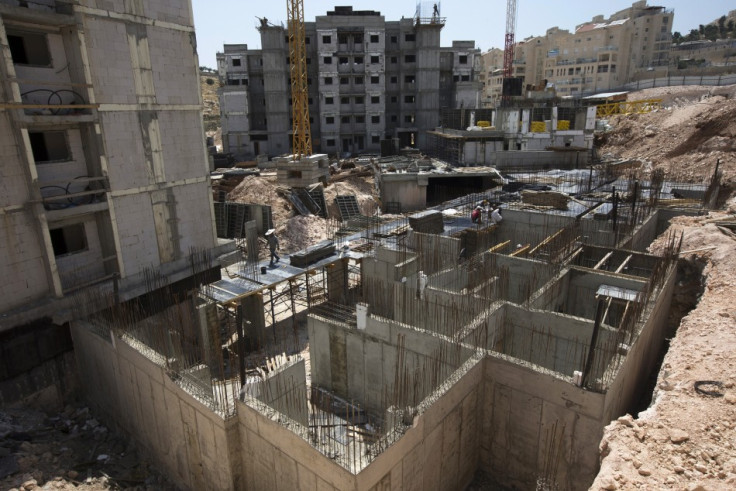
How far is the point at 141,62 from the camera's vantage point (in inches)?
594

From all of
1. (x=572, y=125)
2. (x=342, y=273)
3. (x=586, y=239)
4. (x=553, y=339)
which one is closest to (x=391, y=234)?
(x=342, y=273)

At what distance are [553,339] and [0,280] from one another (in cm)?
1492

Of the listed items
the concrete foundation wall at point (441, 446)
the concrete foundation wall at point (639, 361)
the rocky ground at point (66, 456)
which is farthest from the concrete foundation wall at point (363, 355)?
the rocky ground at point (66, 456)

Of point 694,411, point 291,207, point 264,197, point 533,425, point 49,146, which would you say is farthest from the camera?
point 264,197

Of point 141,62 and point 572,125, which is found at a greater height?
point 141,62

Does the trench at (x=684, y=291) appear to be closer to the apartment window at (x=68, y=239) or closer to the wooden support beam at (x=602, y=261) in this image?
the wooden support beam at (x=602, y=261)

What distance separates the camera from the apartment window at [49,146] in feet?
45.9

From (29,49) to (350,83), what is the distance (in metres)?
41.6

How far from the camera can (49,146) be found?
561 inches

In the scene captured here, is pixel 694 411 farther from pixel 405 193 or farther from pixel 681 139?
pixel 681 139

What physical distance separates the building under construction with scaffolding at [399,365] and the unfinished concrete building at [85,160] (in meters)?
1.15

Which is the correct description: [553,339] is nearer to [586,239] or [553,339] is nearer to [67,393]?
[586,239]

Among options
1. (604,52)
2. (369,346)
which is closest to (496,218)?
(369,346)

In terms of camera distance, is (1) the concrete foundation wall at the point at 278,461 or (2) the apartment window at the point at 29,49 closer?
(1) the concrete foundation wall at the point at 278,461
